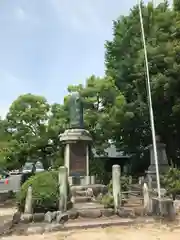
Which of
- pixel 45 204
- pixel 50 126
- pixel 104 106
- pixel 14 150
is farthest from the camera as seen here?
pixel 104 106

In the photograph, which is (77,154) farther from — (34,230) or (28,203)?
(34,230)

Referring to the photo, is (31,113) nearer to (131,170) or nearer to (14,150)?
(14,150)

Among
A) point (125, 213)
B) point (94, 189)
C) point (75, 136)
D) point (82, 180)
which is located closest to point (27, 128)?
point (75, 136)

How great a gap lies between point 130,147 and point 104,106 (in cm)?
627

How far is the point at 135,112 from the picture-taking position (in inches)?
804

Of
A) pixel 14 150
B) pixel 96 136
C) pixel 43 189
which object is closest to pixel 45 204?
pixel 43 189

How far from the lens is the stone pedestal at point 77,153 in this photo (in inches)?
537

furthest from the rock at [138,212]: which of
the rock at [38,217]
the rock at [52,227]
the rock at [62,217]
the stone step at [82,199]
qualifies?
the rock at [38,217]

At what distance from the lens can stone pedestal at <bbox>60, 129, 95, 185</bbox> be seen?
13.6 meters

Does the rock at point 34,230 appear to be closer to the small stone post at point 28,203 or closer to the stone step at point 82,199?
the small stone post at point 28,203

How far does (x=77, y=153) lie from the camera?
14039 mm

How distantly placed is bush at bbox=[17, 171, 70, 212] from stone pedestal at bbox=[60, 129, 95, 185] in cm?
492

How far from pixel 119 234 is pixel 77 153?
783 centimetres

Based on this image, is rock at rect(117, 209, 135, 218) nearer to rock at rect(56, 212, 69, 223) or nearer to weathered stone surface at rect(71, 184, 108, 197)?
rock at rect(56, 212, 69, 223)
